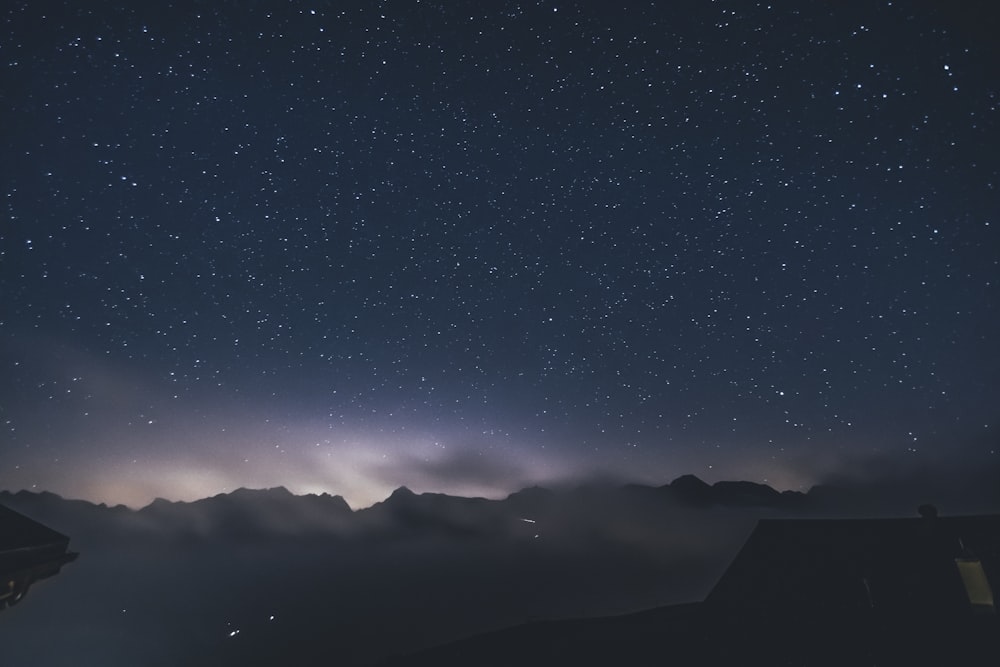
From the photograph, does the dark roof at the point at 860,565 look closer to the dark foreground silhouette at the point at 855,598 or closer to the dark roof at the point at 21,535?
the dark foreground silhouette at the point at 855,598

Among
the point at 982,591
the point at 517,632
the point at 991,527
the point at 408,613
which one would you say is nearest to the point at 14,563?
the point at 982,591

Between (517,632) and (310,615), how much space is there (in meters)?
182

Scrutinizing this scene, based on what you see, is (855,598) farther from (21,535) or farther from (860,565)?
(21,535)

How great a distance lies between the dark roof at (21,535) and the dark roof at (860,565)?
2161 cm

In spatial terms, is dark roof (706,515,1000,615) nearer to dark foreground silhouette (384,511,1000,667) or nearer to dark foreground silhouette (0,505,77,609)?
dark foreground silhouette (384,511,1000,667)

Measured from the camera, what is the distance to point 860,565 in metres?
17.4

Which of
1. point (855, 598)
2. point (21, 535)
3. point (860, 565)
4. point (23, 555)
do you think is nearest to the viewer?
point (23, 555)

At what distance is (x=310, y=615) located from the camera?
179125mm

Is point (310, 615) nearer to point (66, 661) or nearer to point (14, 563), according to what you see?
point (66, 661)

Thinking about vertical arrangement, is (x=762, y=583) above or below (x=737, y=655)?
above

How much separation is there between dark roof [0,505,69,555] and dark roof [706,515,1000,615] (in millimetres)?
21608

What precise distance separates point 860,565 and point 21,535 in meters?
23.7

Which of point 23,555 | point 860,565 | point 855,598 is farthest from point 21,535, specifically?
point 860,565

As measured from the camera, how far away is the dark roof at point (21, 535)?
6.17 meters
